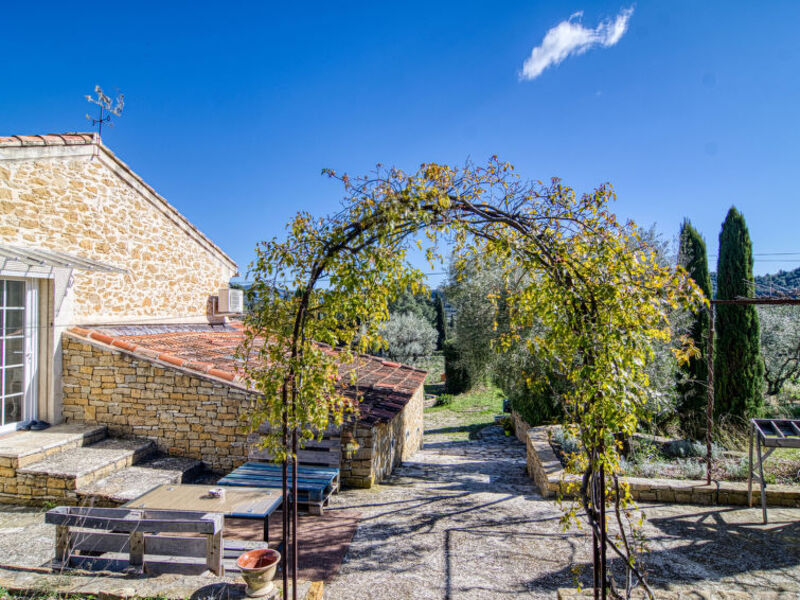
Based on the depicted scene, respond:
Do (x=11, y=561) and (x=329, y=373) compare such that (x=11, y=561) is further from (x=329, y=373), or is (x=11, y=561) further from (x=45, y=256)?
(x=45, y=256)

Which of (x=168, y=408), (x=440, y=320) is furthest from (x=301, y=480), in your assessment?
(x=440, y=320)

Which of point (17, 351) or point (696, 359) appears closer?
point (17, 351)

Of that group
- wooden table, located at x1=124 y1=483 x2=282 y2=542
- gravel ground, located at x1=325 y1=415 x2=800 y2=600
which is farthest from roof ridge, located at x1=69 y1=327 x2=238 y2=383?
gravel ground, located at x1=325 y1=415 x2=800 y2=600

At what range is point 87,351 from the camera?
24.0 feet

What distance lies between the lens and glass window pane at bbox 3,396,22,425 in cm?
678

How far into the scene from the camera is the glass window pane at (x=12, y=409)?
6777mm

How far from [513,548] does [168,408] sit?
17.9ft

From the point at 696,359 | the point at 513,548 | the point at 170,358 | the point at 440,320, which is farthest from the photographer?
the point at 440,320

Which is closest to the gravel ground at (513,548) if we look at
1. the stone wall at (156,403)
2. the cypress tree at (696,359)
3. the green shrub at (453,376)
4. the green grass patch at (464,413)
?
the stone wall at (156,403)

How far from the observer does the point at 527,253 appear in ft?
11.2

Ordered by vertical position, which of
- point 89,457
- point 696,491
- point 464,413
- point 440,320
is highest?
point 440,320

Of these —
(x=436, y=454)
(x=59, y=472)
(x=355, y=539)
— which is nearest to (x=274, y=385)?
(x=355, y=539)

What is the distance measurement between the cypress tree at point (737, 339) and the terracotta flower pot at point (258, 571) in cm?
1163

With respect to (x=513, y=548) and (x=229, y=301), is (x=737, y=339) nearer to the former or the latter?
(x=513, y=548)
